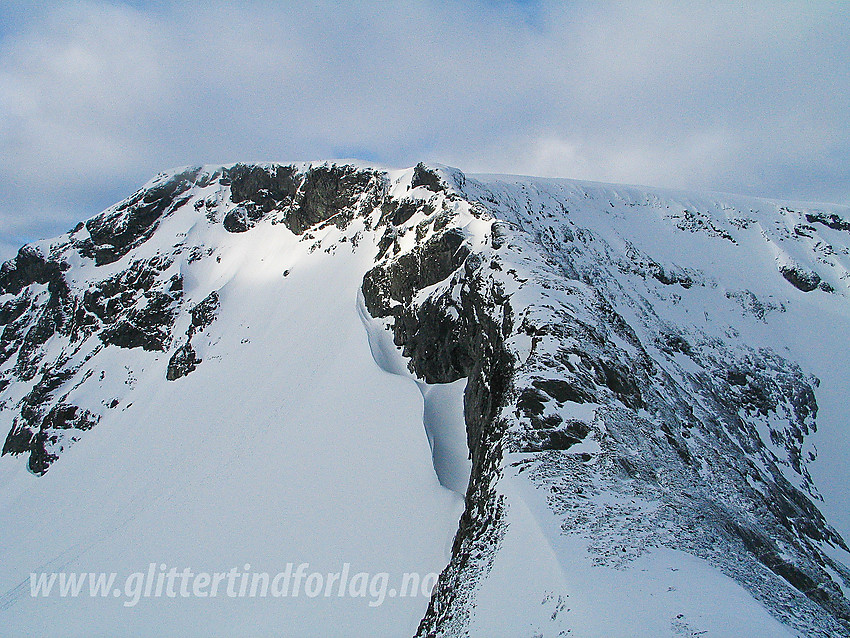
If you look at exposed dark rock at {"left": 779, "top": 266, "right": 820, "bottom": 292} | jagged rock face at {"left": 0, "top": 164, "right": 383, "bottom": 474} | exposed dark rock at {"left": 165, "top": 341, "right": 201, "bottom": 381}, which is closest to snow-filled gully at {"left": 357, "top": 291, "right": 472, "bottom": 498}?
jagged rock face at {"left": 0, "top": 164, "right": 383, "bottom": 474}

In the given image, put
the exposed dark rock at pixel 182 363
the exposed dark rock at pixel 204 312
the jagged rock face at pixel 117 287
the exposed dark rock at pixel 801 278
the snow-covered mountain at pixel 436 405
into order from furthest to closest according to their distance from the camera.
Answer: the jagged rock face at pixel 117 287
the exposed dark rock at pixel 204 312
the exposed dark rock at pixel 801 278
the exposed dark rock at pixel 182 363
the snow-covered mountain at pixel 436 405

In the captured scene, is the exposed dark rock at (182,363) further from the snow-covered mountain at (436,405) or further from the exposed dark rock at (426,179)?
the exposed dark rock at (426,179)

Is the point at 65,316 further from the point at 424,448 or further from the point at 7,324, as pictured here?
the point at 424,448

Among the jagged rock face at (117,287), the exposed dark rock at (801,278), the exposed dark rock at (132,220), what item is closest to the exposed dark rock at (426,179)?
the jagged rock face at (117,287)

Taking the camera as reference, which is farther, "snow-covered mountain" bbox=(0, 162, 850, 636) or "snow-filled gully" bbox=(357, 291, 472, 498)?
"snow-filled gully" bbox=(357, 291, 472, 498)

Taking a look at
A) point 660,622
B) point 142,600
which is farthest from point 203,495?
point 660,622

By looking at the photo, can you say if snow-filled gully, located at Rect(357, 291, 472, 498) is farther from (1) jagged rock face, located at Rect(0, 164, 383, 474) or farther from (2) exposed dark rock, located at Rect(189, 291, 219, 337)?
(2) exposed dark rock, located at Rect(189, 291, 219, 337)

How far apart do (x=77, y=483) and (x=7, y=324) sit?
Answer: 34678 millimetres

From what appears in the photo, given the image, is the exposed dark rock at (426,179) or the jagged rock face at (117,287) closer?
the exposed dark rock at (426,179)

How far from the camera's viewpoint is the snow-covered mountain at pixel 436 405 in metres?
8.55

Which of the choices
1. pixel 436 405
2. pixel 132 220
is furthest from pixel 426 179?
pixel 132 220

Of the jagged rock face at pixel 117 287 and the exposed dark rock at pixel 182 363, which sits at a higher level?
the jagged rock face at pixel 117 287

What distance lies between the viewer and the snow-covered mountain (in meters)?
8.55

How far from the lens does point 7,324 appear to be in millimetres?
55375
